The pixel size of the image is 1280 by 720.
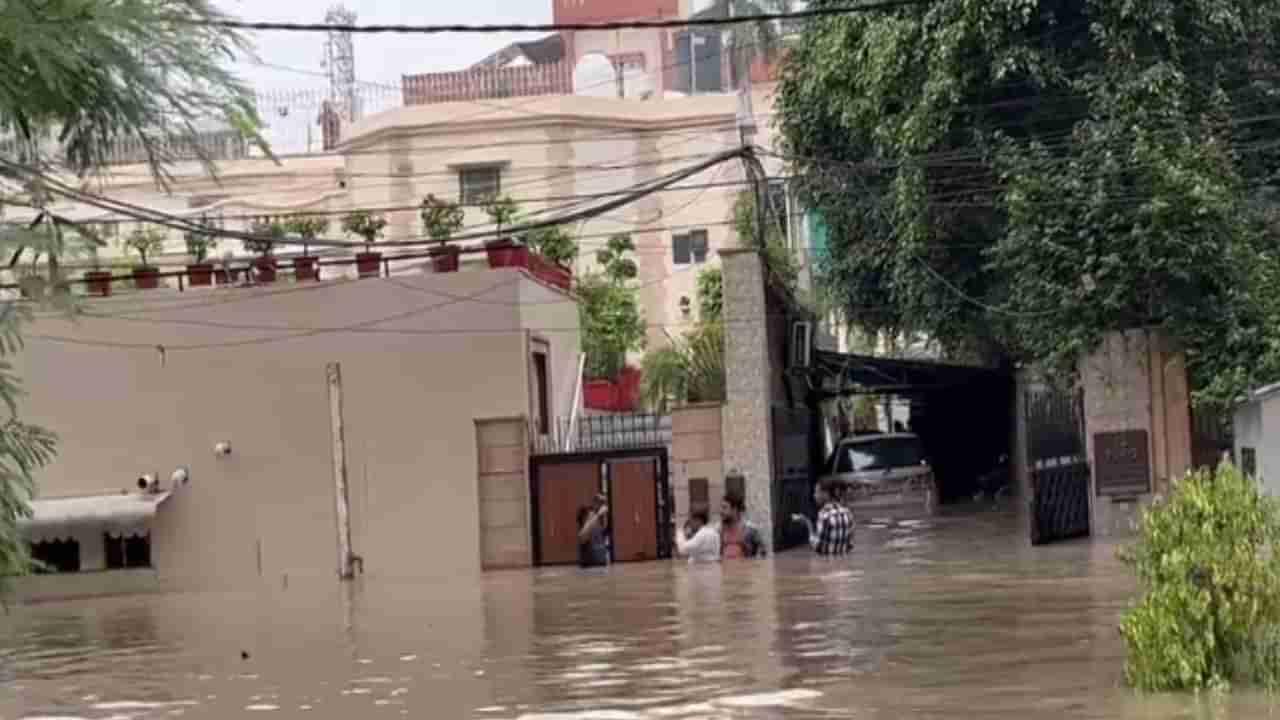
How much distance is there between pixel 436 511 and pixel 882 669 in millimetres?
17891

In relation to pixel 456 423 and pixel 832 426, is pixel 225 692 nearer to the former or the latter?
pixel 456 423

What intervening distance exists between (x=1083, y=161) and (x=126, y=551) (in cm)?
1707

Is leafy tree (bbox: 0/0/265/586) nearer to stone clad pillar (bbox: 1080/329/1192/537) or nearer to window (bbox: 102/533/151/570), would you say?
stone clad pillar (bbox: 1080/329/1192/537)

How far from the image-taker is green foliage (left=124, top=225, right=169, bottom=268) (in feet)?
112

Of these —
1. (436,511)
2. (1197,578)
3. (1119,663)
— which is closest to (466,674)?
(1119,663)

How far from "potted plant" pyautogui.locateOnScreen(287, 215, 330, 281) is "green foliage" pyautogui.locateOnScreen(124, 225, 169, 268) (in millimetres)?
2479

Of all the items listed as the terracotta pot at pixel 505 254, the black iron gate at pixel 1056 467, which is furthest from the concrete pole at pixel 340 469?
the black iron gate at pixel 1056 467

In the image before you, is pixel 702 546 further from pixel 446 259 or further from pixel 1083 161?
pixel 1083 161

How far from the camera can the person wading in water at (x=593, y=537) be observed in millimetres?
30906

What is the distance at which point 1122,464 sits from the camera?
3016 cm

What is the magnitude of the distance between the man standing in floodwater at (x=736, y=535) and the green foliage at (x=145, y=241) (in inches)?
422

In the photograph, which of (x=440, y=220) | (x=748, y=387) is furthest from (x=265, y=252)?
(x=748, y=387)

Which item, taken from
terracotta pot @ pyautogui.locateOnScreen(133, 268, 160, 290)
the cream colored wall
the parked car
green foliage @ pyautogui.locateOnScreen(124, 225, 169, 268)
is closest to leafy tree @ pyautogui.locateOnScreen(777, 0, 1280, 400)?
the cream colored wall

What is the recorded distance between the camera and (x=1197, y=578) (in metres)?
11.7
